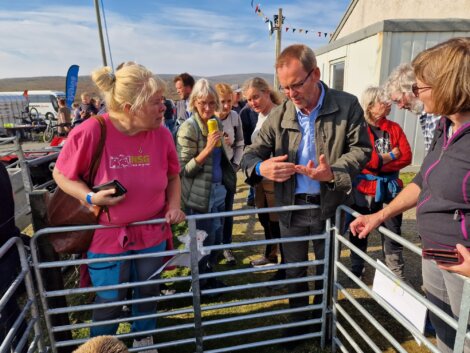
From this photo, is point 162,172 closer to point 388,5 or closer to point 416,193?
point 416,193

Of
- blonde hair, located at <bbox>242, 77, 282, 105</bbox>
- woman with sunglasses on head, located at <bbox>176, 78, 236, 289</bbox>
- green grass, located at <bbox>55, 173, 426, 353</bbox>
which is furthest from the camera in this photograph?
blonde hair, located at <bbox>242, 77, 282, 105</bbox>

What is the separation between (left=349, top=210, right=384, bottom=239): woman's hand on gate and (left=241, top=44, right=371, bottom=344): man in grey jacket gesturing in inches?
8.3

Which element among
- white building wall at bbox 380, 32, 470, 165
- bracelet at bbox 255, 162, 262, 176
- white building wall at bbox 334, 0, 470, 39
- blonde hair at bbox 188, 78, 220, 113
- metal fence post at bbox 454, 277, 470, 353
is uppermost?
white building wall at bbox 334, 0, 470, 39

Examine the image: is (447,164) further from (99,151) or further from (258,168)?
(99,151)

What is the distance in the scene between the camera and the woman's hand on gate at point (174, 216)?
214 centimetres

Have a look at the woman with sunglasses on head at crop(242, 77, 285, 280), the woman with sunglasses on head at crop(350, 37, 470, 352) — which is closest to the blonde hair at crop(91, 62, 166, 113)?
the woman with sunglasses on head at crop(350, 37, 470, 352)

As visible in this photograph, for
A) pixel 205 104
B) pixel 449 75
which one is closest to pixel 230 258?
pixel 205 104

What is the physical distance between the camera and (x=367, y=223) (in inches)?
77.4

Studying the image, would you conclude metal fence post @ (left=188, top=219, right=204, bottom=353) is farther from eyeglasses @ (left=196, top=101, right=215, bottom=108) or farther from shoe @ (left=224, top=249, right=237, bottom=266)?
shoe @ (left=224, top=249, right=237, bottom=266)

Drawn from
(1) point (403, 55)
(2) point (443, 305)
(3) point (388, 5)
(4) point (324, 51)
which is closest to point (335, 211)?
(2) point (443, 305)

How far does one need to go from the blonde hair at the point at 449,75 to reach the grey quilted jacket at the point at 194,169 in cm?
196

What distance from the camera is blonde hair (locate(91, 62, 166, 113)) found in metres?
1.90

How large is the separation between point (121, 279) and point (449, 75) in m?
2.17

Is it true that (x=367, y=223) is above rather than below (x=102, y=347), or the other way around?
above
